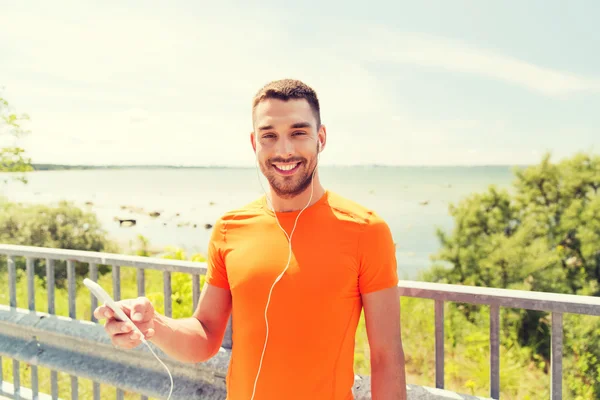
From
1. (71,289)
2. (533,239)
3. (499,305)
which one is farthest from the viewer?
(533,239)

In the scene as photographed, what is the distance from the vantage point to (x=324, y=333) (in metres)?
1.67

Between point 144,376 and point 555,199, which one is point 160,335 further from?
point 555,199

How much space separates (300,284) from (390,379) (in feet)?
1.58

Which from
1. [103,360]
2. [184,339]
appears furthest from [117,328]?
[103,360]

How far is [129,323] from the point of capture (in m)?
1.51

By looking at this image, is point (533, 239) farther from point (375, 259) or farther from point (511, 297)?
point (375, 259)

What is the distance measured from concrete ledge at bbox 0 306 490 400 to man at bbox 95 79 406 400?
1.91 ft

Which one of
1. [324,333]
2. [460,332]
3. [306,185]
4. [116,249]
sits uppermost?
[306,185]

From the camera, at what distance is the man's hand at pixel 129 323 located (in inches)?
59.7

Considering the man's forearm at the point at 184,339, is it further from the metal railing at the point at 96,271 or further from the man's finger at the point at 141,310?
the metal railing at the point at 96,271

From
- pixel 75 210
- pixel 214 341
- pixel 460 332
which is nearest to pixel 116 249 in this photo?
pixel 75 210

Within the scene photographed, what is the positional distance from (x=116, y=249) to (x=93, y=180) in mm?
70126

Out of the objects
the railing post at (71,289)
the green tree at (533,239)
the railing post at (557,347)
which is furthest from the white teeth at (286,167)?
the green tree at (533,239)

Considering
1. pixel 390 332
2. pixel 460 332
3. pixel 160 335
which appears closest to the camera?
pixel 390 332
